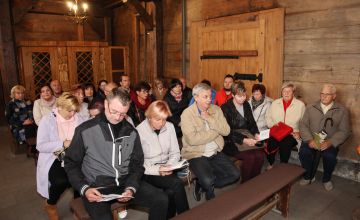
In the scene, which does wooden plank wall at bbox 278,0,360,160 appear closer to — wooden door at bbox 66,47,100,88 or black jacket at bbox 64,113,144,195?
black jacket at bbox 64,113,144,195

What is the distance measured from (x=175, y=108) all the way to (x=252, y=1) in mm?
2256

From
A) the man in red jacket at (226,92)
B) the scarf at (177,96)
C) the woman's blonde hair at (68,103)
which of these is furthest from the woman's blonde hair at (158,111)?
the man in red jacket at (226,92)

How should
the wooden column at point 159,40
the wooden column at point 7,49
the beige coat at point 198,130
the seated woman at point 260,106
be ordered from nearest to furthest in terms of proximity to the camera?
the beige coat at point 198,130
the seated woman at point 260,106
the wooden column at point 7,49
the wooden column at point 159,40

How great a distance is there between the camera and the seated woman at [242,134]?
11.6ft

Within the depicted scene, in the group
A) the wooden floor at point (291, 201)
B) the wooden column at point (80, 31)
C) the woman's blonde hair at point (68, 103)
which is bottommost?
the wooden floor at point (291, 201)

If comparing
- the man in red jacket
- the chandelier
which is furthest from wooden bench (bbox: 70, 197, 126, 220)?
the chandelier

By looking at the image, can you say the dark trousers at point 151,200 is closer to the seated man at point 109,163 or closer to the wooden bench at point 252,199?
the seated man at point 109,163

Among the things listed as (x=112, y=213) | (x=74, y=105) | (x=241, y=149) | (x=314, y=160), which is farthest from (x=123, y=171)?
(x=314, y=160)

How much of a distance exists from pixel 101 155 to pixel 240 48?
349 cm

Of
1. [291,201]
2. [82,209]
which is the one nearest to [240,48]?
[291,201]

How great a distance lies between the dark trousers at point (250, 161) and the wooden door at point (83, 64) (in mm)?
5426

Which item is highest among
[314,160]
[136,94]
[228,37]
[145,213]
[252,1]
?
[252,1]

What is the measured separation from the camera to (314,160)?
3.80 metres

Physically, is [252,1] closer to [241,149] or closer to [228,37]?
[228,37]
